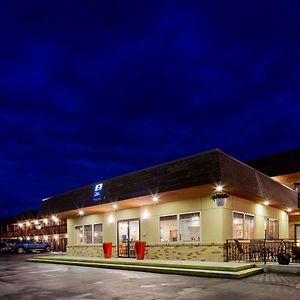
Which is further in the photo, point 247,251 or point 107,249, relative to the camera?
point 107,249

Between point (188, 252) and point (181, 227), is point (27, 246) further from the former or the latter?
point (188, 252)

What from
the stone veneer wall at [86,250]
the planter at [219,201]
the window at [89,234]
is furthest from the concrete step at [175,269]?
the window at [89,234]

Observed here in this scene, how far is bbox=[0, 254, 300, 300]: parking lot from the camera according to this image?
1004 cm

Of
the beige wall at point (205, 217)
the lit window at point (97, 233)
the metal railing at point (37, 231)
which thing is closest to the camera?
the beige wall at point (205, 217)

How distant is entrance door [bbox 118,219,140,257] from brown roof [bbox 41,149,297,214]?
215 cm

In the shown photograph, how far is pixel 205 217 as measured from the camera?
60.0 ft

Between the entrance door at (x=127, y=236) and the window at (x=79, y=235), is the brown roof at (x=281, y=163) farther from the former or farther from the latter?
the window at (x=79, y=235)

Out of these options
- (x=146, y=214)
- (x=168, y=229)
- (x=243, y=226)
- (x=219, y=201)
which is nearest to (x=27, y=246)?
(x=146, y=214)

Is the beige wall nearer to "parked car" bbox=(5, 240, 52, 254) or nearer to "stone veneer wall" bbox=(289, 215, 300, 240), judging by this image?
"stone veneer wall" bbox=(289, 215, 300, 240)

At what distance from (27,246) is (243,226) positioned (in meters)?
28.7

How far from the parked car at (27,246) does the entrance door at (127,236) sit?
21.0 m

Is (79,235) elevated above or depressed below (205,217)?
below

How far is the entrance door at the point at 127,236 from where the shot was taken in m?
22.4

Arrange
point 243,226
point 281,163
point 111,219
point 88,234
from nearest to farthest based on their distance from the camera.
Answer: point 243,226, point 111,219, point 88,234, point 281,163
